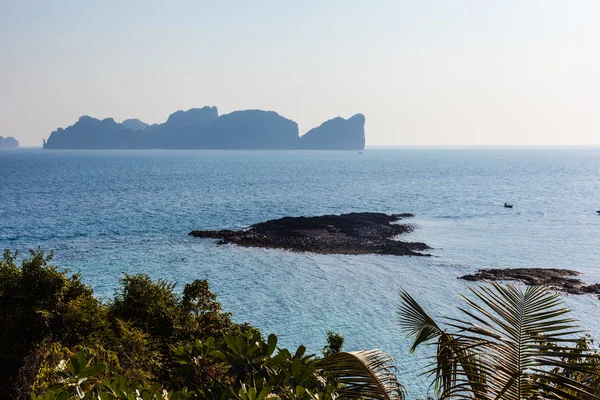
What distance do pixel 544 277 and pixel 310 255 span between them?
19937mm

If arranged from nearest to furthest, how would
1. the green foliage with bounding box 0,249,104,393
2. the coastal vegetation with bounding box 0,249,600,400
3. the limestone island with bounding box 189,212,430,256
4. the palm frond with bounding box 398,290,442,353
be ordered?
the coastal vegetation with bounding box 0,249,600,400 → the palm frond with bounding box 398,290,442,353 → the green foliage with bounding box 0,249,104,393 → the limestone island with bounding box 189,212,430,256

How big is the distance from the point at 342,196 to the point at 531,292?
304 feet

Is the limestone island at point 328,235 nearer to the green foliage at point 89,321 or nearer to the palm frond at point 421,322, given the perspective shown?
the green foliage at point 89,321

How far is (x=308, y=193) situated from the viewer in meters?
103

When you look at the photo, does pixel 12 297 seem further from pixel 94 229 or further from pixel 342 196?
pixel 342 196

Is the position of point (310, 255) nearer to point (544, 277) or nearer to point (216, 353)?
point (544, 277)

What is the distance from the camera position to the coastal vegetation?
17.0 feet

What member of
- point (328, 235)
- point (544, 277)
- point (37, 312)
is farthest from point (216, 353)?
point (328, 235)

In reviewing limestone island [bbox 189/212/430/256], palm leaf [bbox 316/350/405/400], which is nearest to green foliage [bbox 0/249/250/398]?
palm leaf [bbox 316/350/405/400]

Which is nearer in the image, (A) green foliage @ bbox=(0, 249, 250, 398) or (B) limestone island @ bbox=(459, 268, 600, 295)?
(A) green foliage @ bbox=(0, 249, 250, 398)

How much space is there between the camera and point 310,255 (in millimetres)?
47938

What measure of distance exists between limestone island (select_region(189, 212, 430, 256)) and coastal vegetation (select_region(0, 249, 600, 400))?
25.0 m

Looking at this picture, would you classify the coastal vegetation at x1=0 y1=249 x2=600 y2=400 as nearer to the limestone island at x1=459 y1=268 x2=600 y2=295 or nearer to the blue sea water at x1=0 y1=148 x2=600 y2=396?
the blue sea water at x1=0 y1=148 x2=600 y2=396

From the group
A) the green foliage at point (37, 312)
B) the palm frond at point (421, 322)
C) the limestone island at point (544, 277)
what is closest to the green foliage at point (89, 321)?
the green foliage at point (37, 312)
